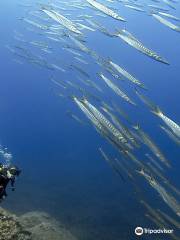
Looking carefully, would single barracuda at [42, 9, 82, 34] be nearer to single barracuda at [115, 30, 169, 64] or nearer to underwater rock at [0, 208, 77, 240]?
single barracuda at [115, 30, 169, 64]

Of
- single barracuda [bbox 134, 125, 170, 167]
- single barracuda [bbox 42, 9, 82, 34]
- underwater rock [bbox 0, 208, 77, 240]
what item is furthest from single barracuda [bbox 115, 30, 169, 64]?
underwater rock [bbox 0, 208, 77, 240]

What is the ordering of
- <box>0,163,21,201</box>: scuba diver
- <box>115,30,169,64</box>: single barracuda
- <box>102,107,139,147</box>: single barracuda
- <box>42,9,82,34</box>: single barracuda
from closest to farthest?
1. <box>0,163,21,201</box>: scuba diver
2. <box>115,30,169,64</box>: single barracuda
3. <box>102,107,139,147</box>: single barracuda
4. <box>42,9,82,34</box>: single barracuda

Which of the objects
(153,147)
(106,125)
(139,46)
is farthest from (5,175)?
(139,46)

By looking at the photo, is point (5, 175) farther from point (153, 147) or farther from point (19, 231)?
point (153, 147)

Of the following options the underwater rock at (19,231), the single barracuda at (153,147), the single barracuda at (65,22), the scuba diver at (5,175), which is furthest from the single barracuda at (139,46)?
the underwater rock at (19,231)

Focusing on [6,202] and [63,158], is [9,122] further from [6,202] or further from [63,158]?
[6,202]

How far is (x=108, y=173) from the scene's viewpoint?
29.7 metres

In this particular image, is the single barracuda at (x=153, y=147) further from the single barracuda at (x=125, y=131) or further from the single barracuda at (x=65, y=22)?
the single barracuda at (x=65, y=22)

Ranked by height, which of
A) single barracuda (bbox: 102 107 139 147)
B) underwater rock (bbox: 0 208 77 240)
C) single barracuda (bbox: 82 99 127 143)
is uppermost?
single barracuda (bbox: 82 99 127 143)

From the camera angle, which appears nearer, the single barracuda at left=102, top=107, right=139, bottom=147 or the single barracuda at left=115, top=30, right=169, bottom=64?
the single barracuda at left=115, top=30, right=169, bottom=64

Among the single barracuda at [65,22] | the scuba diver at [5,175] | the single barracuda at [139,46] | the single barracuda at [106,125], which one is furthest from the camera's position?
the single barracuda at [65,22]

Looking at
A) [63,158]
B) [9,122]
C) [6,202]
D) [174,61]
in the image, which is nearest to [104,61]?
[6,202]

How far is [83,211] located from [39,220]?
9.45 m

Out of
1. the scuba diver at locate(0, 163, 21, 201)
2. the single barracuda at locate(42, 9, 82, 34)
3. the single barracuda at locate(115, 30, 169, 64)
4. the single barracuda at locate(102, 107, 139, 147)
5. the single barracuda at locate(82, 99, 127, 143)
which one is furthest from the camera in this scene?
the single barracuda at locate(42, 9, 82, 34)
